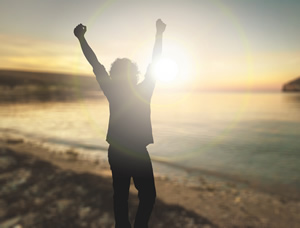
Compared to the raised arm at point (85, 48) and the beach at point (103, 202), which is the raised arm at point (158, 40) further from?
the beach at point (103, 202)

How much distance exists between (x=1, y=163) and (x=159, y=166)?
726cm

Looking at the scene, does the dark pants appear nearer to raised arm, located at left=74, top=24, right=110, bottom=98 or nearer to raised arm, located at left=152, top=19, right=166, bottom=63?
raised arm, located at left=74, top=24, right=110, bottom=98

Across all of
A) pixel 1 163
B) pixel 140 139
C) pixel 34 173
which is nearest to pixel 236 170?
pixel 34 173

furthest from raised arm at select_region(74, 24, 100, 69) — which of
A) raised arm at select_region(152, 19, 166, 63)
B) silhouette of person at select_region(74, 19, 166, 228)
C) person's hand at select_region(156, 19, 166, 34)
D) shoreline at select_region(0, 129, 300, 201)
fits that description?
shoreline at select_region(0, 129, 300, 201)

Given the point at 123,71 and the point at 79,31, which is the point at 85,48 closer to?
the point at 79,31

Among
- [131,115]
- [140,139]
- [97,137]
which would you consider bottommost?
[97,137]

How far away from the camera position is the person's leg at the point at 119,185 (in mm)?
2758

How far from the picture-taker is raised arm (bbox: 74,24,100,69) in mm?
2740

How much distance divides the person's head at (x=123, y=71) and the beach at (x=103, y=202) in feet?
13.4

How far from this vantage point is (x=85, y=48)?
2.76 metres

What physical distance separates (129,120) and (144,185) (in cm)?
84

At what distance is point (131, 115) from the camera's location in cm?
267

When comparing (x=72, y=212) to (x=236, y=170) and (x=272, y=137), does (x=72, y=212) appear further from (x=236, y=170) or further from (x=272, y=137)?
(x=272, y=137)

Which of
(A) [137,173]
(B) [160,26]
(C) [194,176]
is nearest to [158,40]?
(B) [160,26]
